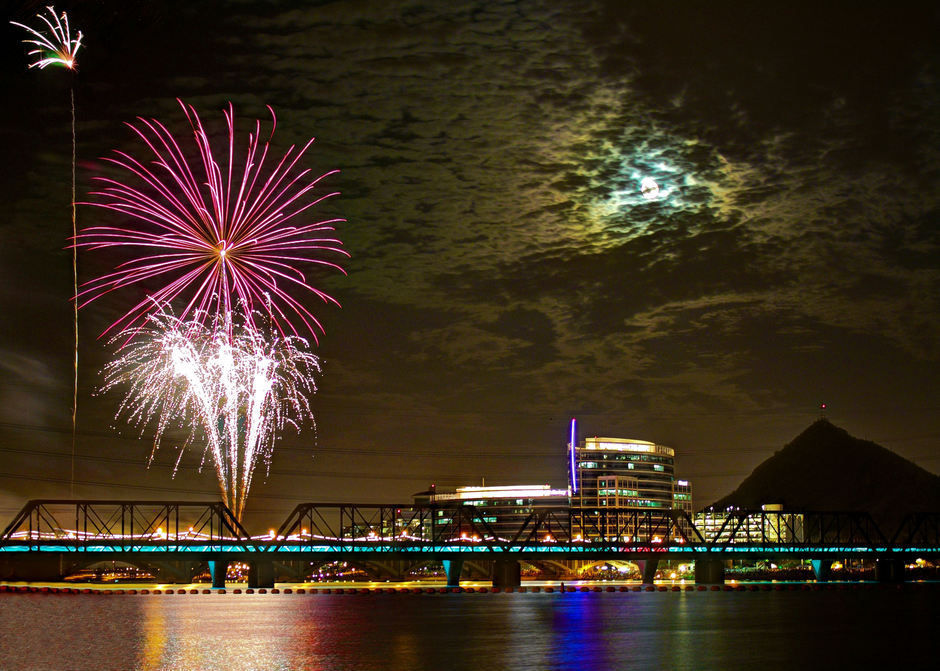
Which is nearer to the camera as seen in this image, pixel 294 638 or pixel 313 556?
pixel 294 638

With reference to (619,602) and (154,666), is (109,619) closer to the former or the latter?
(154,666)

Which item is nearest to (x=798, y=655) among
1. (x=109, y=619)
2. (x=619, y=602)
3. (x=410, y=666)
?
(x=410, y=666)

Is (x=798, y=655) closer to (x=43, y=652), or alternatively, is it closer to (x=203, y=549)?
(x=43, y=652)

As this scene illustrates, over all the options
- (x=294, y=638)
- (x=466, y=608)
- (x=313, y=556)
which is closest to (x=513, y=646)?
(x=294, y=638)

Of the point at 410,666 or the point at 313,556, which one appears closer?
the point at 410,666

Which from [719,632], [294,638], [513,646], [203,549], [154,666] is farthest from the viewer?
[203,549]

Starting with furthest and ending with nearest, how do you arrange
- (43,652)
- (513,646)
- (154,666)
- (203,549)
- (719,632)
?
(203,549), (719,632), (513,646), (43,652), (154,666)
